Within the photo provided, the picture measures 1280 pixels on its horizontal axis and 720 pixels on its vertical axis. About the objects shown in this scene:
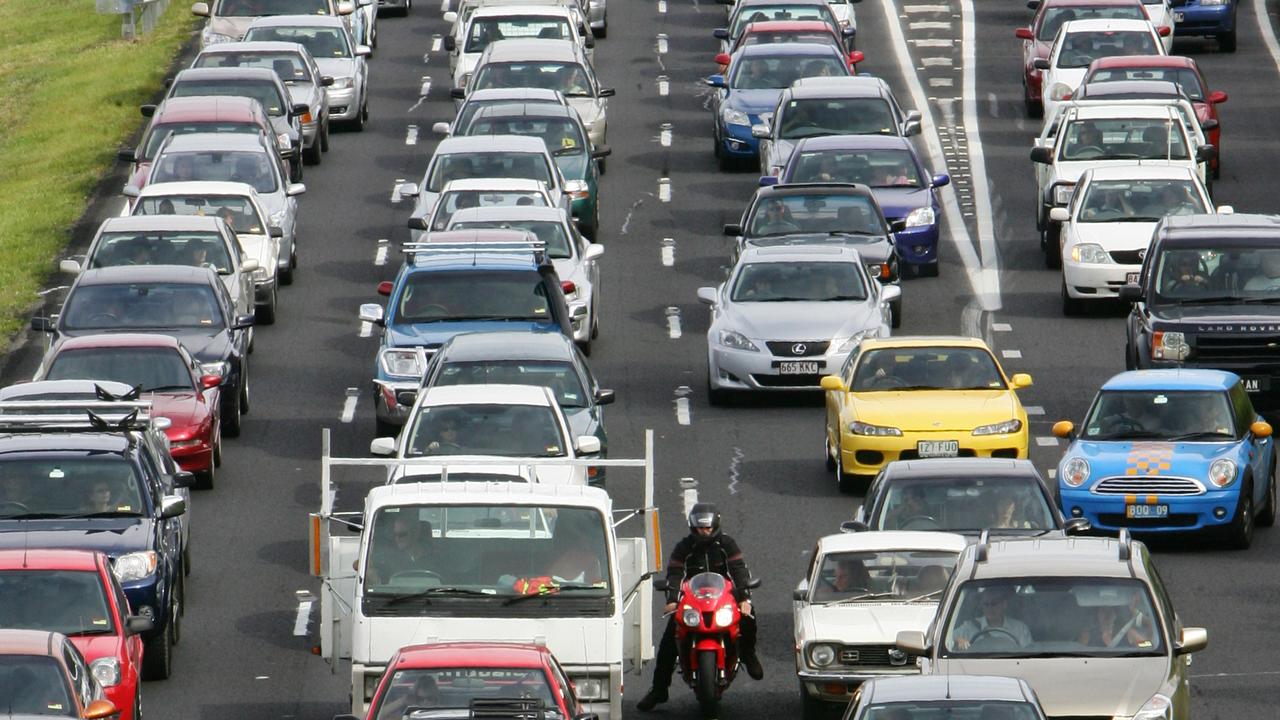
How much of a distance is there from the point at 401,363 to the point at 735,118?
48.1ft

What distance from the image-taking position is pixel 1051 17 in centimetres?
5022

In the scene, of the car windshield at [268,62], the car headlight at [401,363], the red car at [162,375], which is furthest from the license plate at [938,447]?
the car windshield at [268,62]

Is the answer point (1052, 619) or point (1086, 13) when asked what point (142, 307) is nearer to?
point (1052, 619)

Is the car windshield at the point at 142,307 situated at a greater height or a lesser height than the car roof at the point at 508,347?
lesser

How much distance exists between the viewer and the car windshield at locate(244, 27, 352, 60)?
48688mm

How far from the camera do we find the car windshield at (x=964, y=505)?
24.0 metres

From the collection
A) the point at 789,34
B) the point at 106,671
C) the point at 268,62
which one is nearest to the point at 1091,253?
the point at 789,34

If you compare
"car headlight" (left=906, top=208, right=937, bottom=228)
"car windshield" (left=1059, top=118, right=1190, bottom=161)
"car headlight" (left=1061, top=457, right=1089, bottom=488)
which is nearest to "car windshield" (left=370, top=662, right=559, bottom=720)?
"car headlight" (left=1061, top=457, right=1089, bottom=488)

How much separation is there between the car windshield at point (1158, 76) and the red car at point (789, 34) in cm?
551

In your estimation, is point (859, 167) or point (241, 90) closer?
point (859, 167)

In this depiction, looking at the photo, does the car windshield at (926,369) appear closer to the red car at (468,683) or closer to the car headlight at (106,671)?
the car headlight at (106,671)

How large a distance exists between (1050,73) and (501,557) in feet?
94.9

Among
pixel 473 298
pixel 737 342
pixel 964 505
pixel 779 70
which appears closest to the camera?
pixel 964 505

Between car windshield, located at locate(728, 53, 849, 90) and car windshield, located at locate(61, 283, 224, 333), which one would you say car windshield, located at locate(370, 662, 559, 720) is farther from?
car windshield, located at locate(728, 53, 849, 90)
